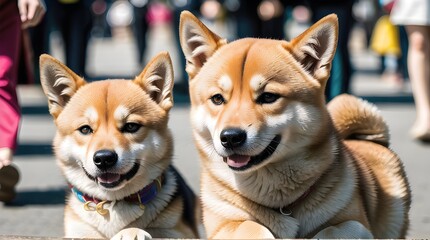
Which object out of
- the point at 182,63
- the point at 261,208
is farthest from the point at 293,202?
the point at 182,63

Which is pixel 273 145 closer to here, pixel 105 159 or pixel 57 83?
pixel 105 159

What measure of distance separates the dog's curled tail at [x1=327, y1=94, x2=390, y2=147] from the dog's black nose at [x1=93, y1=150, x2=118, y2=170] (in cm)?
129

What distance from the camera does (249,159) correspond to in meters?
4.12

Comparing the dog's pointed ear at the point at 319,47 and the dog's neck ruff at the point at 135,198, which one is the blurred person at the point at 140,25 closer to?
the dog's neck ruff at the point at 135,198

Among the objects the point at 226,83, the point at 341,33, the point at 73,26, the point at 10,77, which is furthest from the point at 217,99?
the point at 73,26

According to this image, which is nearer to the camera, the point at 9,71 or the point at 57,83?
the point at 57,83

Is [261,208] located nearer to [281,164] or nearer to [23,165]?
[281,164]

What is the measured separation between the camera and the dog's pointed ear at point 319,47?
4320 millimetres

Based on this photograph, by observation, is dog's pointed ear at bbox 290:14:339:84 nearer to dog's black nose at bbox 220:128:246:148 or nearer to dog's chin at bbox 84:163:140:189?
dog's black nose at bbox 220:128:246:148

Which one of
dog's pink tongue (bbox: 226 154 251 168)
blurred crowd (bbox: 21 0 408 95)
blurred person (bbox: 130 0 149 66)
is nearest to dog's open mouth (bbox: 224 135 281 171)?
dog's pink tongue (bbox: 226 154 251 168)

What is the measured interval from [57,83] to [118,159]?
632mm

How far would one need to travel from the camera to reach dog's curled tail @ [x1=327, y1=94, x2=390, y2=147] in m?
5.09

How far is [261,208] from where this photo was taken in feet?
13.9

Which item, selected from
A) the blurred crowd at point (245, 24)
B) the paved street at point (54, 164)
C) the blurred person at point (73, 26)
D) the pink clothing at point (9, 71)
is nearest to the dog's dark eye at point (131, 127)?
the paved street at point (54, 164)
